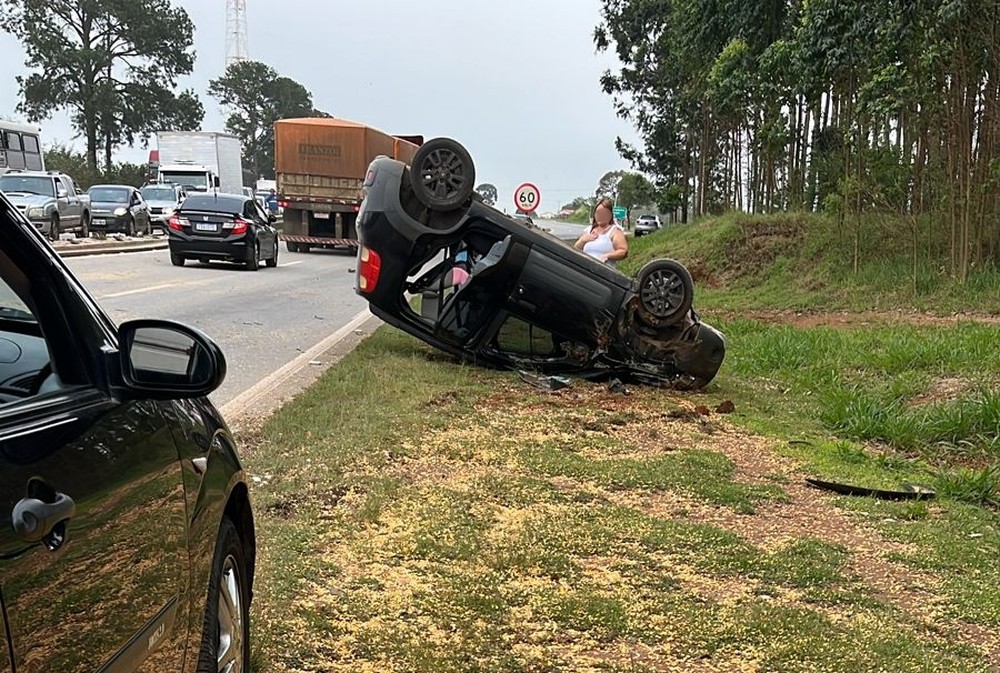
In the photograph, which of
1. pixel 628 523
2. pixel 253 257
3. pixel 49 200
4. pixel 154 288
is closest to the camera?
pixel 628 523

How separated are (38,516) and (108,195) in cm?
3233

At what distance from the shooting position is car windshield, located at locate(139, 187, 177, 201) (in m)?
36.0

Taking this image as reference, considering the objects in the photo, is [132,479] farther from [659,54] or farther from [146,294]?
[659,54]

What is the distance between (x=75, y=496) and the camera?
1753 mm

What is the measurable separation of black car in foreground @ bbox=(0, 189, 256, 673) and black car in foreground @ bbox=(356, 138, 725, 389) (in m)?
5.63

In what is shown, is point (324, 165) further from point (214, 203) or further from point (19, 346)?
point (19, 346)

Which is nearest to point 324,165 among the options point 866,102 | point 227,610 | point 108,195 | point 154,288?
point 108,195

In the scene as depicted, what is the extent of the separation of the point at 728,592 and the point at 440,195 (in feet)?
17.1

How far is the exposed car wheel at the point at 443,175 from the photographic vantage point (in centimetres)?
828

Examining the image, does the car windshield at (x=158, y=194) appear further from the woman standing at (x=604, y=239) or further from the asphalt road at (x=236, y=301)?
the woman standing at (x=604, y=239)

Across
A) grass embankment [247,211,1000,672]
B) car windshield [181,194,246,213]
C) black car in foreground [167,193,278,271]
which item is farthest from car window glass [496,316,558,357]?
car windshield [181,194,246,213]

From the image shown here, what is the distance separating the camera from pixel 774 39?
21625 millimetres

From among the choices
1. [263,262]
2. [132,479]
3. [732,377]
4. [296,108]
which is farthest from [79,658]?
[296,108]

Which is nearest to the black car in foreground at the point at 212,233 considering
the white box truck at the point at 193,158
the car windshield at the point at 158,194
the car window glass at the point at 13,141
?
the car window glass at the point at 13,141
